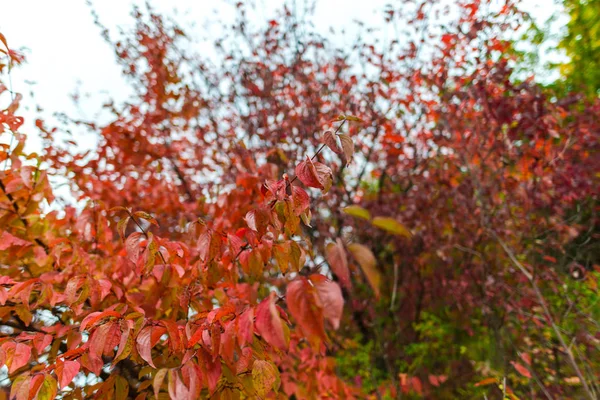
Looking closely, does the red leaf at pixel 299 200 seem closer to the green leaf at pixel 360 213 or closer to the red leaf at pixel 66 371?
the green leaf at pixel 360 213

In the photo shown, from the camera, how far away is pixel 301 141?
15.0ft

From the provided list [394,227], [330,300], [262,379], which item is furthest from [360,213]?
[262,379]

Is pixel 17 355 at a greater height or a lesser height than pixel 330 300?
greater

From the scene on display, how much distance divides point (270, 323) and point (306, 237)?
0.53 m

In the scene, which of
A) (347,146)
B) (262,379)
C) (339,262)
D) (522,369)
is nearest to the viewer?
(339,262)

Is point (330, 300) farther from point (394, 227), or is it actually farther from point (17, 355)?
point (17, 355)

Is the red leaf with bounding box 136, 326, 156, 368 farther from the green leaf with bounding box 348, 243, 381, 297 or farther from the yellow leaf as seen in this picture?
the green leaf with bounding box 348, 243, 381, 297

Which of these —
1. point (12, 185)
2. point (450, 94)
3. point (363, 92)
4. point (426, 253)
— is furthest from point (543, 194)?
point (12, 185)

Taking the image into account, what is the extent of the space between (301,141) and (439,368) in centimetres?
364

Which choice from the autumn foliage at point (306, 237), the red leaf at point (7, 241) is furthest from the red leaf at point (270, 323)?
the red leaf at point (7, 241)

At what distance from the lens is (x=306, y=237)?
1336 mm

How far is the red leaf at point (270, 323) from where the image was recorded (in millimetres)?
752

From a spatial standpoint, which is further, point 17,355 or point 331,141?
point 17,355

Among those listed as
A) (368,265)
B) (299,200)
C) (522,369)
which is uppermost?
(299,200)
